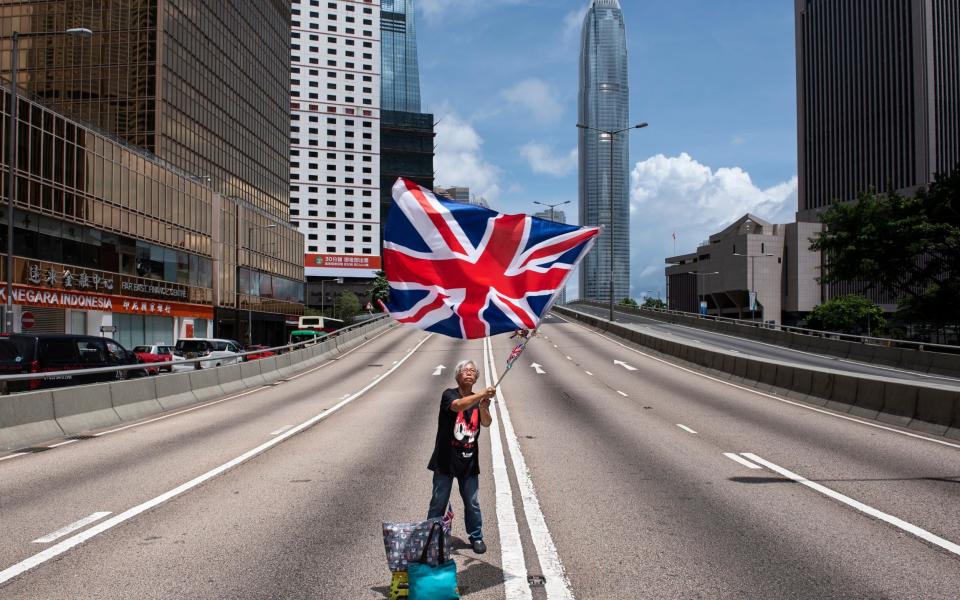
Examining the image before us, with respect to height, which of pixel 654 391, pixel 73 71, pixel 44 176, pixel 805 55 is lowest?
pixel 654 391

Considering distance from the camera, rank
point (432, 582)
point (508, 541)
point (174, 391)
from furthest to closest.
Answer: point (174, 391) → point (508, 541) → point (432, 582)

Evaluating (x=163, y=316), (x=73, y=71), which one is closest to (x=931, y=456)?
(x=163, y=316)

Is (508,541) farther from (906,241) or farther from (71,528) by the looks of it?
Answer: (906,241)

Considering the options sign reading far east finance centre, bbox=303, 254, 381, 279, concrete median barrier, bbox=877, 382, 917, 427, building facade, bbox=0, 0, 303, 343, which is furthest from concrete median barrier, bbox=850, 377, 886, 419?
sign reading far east finance centre, bbox=303, 254, 381, 279

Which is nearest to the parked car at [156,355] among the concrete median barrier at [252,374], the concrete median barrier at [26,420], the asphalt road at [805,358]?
the concrete median barrier at [252,374]

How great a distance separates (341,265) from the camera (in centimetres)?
14712

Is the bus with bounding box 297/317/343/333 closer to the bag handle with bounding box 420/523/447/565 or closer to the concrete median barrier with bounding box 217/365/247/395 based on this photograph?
the concrete median barrier with bounding box 217/365/247/395

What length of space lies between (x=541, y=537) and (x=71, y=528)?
184 inches

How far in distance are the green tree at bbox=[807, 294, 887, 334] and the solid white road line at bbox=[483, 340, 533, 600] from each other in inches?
4252

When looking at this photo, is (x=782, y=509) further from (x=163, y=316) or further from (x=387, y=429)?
(x=163, y=316)

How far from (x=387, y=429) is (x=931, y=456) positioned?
31.5 feet

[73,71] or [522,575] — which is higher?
[73,71]

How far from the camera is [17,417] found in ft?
43.4

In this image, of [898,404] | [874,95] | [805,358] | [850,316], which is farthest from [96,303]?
[874,95]
